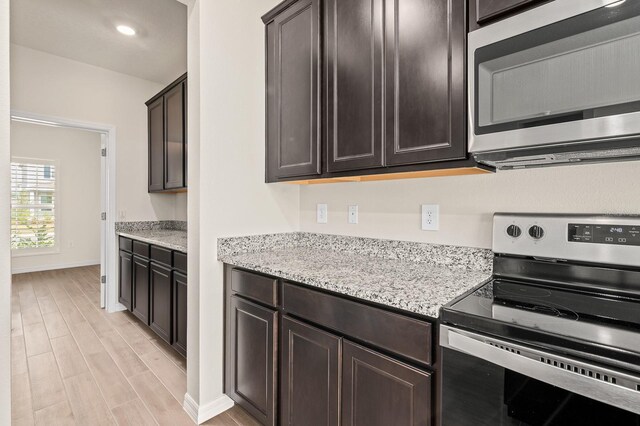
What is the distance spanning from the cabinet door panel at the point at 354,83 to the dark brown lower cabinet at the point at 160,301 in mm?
1806

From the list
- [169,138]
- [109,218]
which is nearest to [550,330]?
[169,138]

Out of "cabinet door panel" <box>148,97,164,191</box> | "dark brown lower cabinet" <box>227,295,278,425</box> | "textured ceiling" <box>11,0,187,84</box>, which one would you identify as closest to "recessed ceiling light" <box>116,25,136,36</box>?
"textured ceiling" <box>11,0,187,84</box>

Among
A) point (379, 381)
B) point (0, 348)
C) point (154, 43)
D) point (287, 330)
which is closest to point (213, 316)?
point (287, 330)

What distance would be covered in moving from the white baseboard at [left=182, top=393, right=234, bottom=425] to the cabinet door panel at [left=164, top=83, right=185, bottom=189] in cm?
189

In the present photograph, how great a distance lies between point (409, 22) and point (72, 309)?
442 centimetres

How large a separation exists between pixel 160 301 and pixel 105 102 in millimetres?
2544

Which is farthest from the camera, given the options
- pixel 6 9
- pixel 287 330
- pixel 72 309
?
pixel 72 309

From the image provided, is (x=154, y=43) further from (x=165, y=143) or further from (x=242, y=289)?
(x=242, y=289)

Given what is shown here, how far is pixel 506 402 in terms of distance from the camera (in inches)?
33.5

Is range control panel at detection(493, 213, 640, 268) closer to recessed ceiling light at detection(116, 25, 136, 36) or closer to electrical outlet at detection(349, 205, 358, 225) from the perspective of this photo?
electrical outlet at detection(349, 205, 358, 225)

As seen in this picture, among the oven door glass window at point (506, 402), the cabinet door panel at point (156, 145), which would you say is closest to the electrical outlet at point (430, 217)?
the oven door glass window at point (506, 402)

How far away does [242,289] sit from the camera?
1712 millimetres

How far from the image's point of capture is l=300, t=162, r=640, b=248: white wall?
115 centimetres

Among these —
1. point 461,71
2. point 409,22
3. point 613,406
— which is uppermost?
point 409,22
